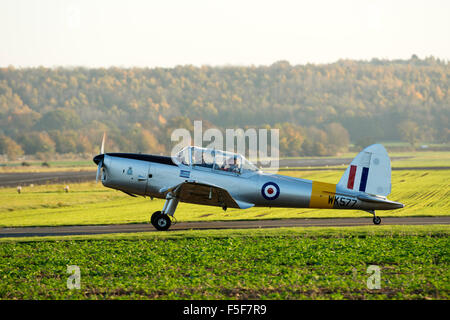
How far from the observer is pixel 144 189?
62.7ft

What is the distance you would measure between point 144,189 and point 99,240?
7.74 ft

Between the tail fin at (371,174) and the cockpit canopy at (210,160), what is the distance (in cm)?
371

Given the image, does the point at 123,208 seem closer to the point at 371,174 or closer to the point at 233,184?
A: the point at 233,184

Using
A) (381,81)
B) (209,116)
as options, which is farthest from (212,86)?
(381,81)

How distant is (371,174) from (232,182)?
4.65 m

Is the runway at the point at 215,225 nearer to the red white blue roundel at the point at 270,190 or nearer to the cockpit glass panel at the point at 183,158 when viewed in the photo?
the red white blue roundel at the point at 270,190

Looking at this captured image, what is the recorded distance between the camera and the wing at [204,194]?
59.3 ft

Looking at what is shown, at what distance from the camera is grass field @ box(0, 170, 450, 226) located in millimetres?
25516

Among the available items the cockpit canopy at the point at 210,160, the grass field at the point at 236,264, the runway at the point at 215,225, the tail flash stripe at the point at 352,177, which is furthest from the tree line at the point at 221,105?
the grass field at the point at 236,264

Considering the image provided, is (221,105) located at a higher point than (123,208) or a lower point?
higher

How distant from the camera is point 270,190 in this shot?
19281 mm

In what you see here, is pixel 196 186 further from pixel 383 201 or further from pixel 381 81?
pixel 381 81

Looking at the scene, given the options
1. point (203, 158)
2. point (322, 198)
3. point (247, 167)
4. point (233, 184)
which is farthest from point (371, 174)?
point (203, 158)

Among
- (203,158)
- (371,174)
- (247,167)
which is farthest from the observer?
(371,174)
